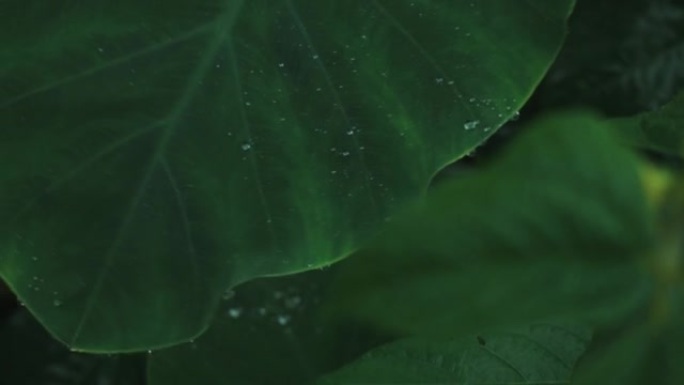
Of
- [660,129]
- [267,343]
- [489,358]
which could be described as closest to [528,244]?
[660,129]

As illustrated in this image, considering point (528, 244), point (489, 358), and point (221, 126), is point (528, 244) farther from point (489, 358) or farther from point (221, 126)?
point (221, 126)

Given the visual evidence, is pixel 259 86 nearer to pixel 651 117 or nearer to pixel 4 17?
pixel 4 17

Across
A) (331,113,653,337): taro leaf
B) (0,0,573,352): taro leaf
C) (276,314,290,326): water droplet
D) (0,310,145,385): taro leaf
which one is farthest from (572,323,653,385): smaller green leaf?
(0,310,145,385): taro leaf

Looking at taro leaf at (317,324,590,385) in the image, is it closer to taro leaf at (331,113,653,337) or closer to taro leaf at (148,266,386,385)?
taro leaf at (148,266,386,385)

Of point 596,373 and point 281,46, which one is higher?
point 596,373

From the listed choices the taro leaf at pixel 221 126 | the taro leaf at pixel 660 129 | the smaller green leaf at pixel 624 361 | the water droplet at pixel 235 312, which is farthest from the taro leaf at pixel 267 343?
the smaller green leaf at pixel 624 361

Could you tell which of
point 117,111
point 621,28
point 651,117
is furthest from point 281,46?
point 621,28

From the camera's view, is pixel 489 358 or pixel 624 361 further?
pixel 489 358
